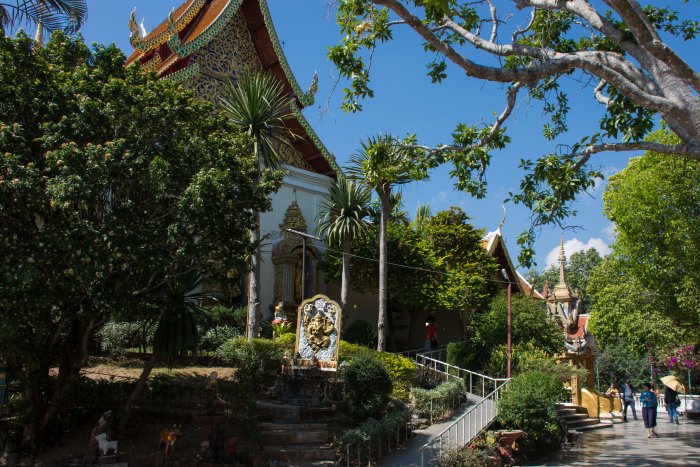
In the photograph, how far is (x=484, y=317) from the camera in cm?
2175

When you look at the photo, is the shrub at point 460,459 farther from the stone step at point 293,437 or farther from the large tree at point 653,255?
the large tree at point 653,255

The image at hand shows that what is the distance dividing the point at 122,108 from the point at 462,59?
5630mm

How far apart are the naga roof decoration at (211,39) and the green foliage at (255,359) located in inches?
351

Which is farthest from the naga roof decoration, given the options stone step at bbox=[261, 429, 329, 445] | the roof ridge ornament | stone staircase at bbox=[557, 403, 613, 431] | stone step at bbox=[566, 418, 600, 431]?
stone step at bbox=[261, 429, 329, 445]

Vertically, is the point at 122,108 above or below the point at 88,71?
below

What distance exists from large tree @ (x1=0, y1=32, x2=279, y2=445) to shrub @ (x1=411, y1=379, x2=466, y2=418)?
18.7ft

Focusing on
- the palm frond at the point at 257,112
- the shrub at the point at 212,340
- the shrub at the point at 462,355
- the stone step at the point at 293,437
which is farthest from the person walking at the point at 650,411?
the palm frond at the point at 257,112

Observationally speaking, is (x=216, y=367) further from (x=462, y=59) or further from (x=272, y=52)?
(x=272, y=52)

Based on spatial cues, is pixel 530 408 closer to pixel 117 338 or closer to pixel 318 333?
pixel 318 333

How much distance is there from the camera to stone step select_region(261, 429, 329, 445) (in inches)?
459

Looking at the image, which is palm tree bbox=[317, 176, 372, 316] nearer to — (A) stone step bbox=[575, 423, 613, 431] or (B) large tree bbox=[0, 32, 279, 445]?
(A) stone step bbox=[575, 423, 613, 431]

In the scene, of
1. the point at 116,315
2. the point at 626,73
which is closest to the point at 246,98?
the point at 116,315

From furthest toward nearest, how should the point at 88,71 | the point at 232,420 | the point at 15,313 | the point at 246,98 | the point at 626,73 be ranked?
the point at 246,98 → the point at 232,420 → the point at 88,71 → the point at 15,313 → the point at 626,73

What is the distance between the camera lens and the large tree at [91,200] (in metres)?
9.38
